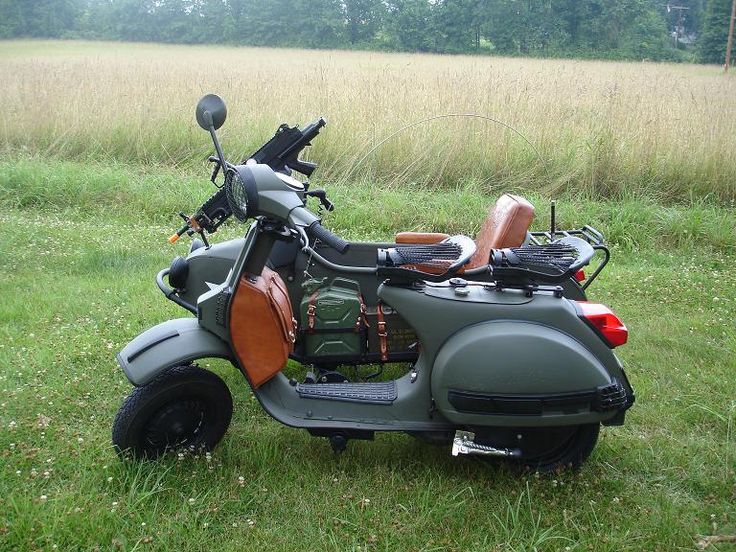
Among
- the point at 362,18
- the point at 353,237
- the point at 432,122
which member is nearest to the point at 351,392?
the point at 353,237

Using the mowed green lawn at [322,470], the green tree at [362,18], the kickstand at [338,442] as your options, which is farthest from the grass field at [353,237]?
the green tree at [362,18]

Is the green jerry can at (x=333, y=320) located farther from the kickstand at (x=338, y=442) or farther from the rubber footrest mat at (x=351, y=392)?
the kickstand at (x=338, y=442)

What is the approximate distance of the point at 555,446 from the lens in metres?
2.91

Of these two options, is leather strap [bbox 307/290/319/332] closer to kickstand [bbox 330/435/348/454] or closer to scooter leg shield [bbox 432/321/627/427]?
kickstand [bbox 330/435/348/454]

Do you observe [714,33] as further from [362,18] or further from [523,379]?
[523,379]

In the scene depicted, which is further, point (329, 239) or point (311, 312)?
point (311, 312)

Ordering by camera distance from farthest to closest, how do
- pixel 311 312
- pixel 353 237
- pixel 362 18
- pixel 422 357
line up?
pixel 362 18, pixel 353 237, pixel 311 312, pixel 422 357

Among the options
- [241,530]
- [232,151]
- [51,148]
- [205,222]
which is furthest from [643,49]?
[241,530]

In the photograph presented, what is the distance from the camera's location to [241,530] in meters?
2.60

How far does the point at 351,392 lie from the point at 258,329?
0.47 m

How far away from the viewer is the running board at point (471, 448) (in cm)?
275

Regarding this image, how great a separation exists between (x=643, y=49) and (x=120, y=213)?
10209 mm

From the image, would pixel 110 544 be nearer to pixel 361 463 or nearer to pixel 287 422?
pixel 287 422

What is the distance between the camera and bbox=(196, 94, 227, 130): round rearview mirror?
2.93 meters
